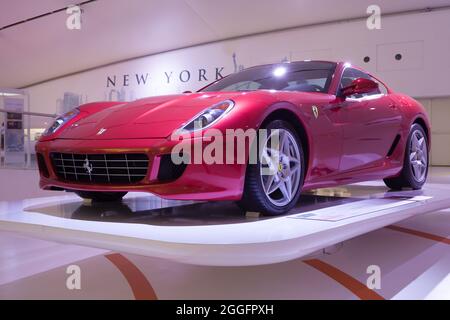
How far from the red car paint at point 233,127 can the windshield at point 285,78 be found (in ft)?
0.28

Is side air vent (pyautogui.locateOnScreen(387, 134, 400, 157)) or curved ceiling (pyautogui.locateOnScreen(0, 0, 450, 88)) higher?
curved ceiling (pyautogui.locateOnScreen(0, 0, 450, 88))

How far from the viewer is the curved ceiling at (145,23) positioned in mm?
11898

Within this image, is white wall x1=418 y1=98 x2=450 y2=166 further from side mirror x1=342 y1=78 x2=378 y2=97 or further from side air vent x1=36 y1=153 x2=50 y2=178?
side air vent x1=36 y1=153 x2=50 y2=178

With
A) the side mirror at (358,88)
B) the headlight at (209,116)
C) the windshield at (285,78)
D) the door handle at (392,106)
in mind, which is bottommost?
the headlight at (209,116)

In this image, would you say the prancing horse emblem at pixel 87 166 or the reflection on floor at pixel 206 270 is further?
the prancing horse emblem at pixel 87 166

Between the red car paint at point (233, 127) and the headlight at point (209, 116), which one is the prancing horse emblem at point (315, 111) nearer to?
the red car paint at point (233, 127)

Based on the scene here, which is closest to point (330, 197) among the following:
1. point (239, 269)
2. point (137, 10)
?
point (239, 269)

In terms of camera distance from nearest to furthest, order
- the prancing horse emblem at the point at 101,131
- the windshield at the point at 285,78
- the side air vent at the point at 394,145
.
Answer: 1. the prancing horse emblem at the point at 101,131
2. the windshield at the point at 285,78
3. the side air vent at the point at 394,145

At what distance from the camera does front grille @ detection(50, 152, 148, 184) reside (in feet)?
6.17

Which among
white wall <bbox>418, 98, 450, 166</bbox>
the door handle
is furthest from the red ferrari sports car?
white wall <bbox>418, 98, 450, 166</bbox>

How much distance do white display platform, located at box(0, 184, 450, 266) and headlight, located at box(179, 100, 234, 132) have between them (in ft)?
1.30

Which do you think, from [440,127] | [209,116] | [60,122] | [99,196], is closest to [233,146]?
[209,116]

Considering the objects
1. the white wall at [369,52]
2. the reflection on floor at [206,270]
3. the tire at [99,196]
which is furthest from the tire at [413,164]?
the white wall at [369,52]

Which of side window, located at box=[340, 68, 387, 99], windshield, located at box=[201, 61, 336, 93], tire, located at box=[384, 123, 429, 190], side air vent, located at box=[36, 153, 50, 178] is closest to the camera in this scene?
side air vent, located at box=[36, 153, 50, 178]
